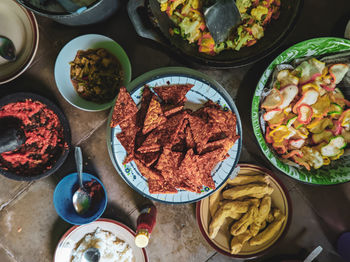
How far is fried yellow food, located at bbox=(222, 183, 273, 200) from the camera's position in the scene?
1.50 meters

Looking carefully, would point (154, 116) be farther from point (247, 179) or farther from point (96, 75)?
point (247, 179)

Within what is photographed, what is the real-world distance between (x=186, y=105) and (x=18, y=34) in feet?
3.40

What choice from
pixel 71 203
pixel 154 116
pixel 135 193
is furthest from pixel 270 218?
pixel 71 203

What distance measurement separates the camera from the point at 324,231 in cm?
168

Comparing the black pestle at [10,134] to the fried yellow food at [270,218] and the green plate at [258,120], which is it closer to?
the green plate at [258,120]

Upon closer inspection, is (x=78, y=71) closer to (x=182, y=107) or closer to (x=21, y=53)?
(x=21, y=53)

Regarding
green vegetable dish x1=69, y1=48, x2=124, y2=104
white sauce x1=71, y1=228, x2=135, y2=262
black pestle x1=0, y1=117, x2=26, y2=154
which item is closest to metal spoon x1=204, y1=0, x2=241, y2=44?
green vegetable dish x1=69, y1=48, x2=124, y2=104

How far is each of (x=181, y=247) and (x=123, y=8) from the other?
1.48 m

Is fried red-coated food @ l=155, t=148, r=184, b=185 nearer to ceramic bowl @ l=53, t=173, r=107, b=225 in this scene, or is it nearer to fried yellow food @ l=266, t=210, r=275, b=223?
ceramic bowl @ l=53, t=173, r=107, b=225

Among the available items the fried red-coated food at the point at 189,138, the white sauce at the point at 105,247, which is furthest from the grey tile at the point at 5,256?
the fried red-coated food at the point at 189,138

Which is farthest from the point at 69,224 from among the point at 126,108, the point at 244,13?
the point at 244,13

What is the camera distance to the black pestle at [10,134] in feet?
4.44

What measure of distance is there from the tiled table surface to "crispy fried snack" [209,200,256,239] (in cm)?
16

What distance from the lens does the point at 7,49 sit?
144 centimetres
